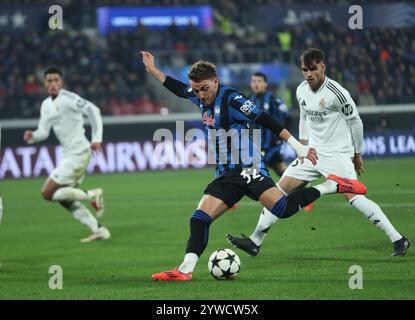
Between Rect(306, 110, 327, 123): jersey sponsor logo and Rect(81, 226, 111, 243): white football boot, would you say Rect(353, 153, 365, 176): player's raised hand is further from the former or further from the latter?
Rect(81, 226, 111, 243): white football boot

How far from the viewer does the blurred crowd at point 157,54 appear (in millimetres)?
23141

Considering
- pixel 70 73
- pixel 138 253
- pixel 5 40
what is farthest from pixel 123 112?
pixel 138 253

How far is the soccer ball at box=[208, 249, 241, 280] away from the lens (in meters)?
7.94

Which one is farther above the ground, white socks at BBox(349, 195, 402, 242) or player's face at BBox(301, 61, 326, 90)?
player's face at BBox(301, 61, 326, 90)

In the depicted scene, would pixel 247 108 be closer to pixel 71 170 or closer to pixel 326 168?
pixel 326 168

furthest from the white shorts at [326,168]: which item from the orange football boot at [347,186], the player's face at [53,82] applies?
the player's face at [53,82]

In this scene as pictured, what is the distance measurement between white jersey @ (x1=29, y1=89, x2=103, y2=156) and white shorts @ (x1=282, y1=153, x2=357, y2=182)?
3.55 meters

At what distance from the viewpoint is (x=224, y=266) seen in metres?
7.94

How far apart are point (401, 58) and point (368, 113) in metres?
4.59

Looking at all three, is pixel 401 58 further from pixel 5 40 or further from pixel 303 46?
pixel 5 40

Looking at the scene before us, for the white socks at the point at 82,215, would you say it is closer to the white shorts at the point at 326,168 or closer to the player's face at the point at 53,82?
the player's face at the point at 53,82

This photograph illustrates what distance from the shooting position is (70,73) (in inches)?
1057

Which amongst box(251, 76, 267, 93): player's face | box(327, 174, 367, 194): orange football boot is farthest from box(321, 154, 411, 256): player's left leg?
box(251, 76, 267, 93): player's face
